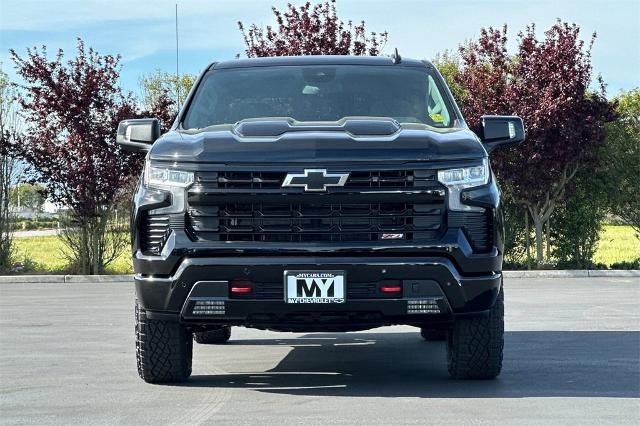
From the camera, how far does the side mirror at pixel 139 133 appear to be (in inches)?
324

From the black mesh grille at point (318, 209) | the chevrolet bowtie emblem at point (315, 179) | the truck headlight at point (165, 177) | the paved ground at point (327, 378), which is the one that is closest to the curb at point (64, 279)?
the paved ground at point (327, 378)

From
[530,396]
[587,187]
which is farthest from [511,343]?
[587,187]

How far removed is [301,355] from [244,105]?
214cm

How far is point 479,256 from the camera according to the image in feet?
23.1

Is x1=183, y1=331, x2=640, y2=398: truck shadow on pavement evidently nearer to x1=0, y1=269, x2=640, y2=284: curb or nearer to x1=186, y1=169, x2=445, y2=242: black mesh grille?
x1=186, y1=169, x2=445, y2=242: black mesh grille

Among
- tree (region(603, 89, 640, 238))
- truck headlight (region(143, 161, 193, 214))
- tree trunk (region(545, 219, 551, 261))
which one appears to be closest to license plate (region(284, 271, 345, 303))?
truck headlight (region(143, 161, 193, 214))

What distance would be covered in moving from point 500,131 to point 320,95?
1.31 meters

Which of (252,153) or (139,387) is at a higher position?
(252,153)

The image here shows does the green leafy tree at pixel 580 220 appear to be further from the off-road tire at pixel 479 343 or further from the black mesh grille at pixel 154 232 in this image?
the black mesh grille at pixel 154 232

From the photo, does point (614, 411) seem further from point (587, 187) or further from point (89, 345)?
point (587, 187)

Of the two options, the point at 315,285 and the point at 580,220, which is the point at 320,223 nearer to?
the point at 315,285

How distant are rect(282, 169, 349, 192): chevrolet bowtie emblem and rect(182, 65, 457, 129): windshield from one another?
129cm

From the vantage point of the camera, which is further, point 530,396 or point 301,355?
point 301,355

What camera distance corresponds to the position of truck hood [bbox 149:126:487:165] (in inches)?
276
